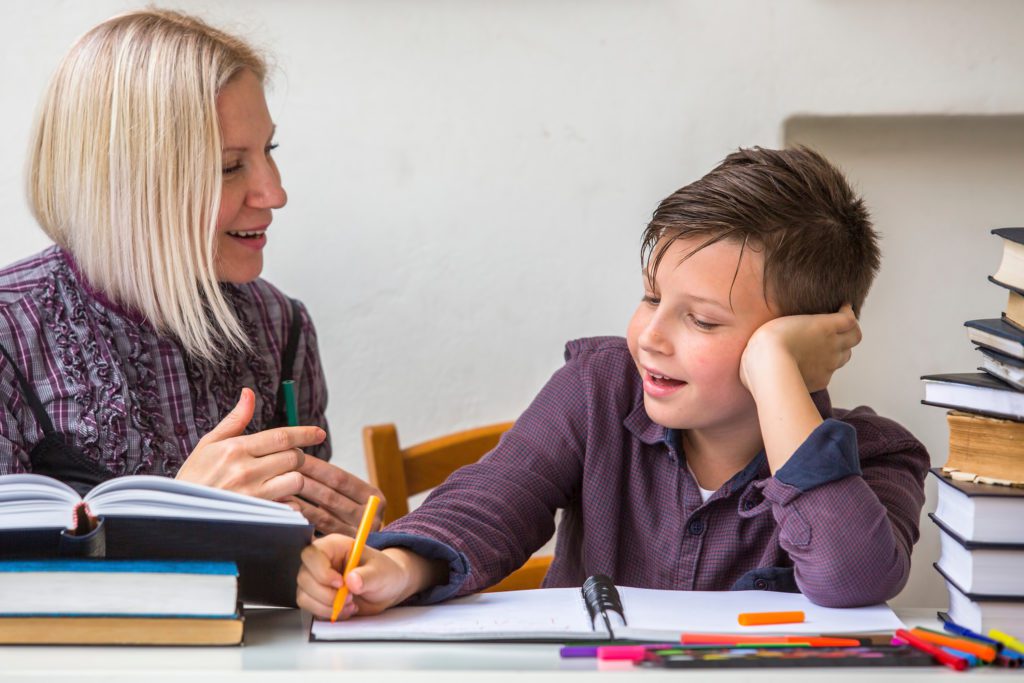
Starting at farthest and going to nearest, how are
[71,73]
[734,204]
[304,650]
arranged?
[71,73] < [734,204] < [304,650]

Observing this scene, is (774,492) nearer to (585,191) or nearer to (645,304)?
(645,304)

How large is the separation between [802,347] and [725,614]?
1.05 ft

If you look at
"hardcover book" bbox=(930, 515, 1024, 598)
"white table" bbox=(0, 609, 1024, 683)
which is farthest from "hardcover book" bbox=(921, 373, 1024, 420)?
"white table" bbox=(0, 609, 1024, 683)

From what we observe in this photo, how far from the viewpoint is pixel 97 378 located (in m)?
1.29

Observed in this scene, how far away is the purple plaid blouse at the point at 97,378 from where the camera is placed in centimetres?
125

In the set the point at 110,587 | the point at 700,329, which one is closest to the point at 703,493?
the point at 700,329

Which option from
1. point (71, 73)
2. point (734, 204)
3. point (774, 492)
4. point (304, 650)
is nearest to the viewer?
point (304, 650)

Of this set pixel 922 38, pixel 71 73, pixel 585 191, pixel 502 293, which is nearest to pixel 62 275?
pixel 71 73

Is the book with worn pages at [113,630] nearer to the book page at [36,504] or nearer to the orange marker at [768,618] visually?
the book page at [36,504]

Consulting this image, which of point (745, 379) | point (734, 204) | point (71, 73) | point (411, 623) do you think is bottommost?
point (411, 623)

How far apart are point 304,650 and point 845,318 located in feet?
2.20

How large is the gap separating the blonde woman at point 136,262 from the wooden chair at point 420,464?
0.21m

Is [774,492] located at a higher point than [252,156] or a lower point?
lower

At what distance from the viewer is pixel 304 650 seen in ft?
2.63
